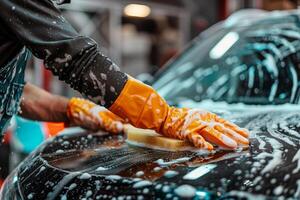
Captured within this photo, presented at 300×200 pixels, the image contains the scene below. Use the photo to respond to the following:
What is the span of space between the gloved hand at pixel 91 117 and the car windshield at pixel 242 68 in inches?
15.8

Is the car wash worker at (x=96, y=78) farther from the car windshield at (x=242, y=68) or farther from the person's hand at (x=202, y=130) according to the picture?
the car windshield at (x=242, y=68)

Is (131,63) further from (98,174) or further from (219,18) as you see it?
(98,174)

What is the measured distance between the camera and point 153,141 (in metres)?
1.82

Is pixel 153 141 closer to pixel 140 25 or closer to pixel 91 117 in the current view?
pixel 91 117

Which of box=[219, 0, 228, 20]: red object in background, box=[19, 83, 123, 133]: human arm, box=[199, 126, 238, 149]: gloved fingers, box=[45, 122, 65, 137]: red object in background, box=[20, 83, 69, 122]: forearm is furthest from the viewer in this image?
box=[219, 0, 228, 20]: red object in background

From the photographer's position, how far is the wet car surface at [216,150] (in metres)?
1.38

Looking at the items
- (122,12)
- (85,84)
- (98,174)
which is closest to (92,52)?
(85,84)

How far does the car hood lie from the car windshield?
1.82 ft

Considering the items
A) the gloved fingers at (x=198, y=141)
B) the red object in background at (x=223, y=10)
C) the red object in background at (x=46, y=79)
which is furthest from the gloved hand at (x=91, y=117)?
the red object in background at (x=223, y=10)

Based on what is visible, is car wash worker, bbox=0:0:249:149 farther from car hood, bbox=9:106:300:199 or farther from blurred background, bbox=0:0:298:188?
blurred background, bbox=0:0:298:188

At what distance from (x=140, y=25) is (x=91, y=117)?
20.7 feet

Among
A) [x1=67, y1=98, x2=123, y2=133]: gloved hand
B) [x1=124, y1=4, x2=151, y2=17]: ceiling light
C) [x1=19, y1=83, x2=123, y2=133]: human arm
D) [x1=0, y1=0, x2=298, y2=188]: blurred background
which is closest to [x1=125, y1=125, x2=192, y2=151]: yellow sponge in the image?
[x1=67, y1=98, x2=123, y2=133]: gloved hand

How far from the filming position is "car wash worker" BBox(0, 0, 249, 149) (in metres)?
1.70

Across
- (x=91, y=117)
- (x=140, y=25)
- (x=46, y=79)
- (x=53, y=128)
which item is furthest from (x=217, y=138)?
(x=140, y=25)
